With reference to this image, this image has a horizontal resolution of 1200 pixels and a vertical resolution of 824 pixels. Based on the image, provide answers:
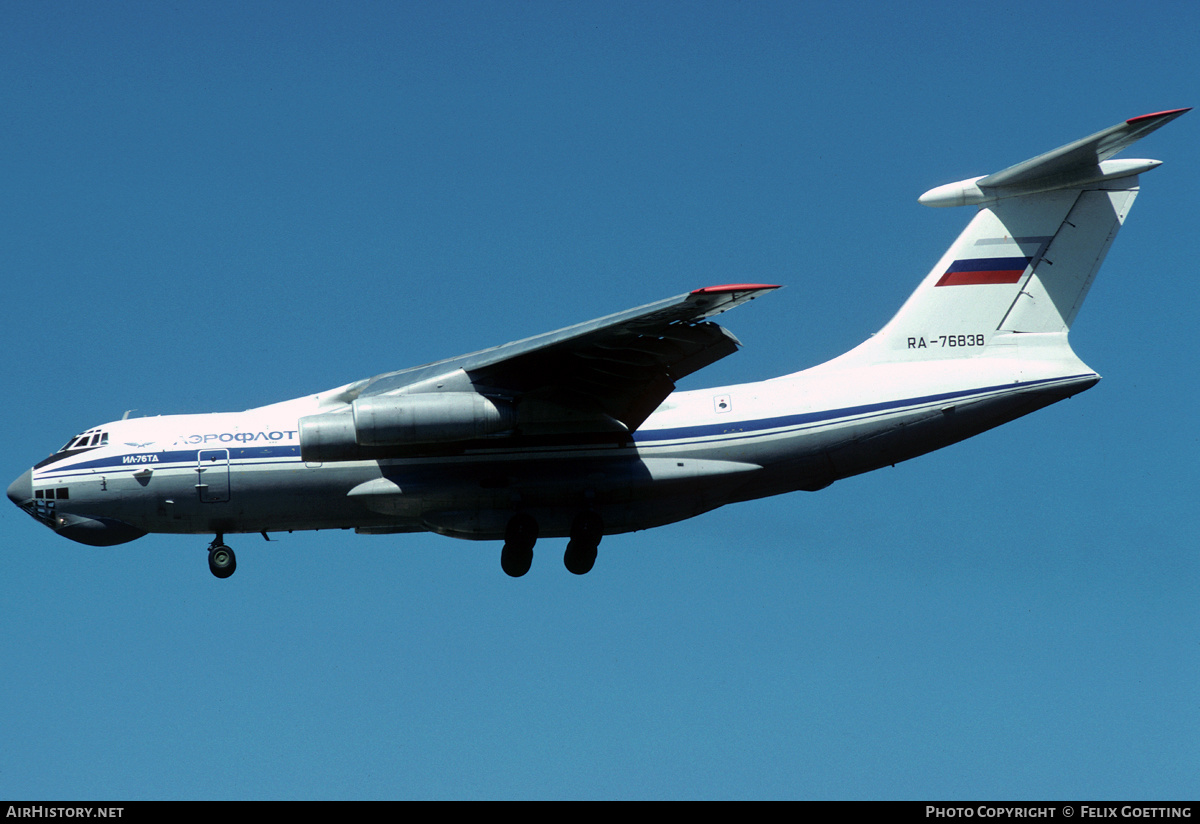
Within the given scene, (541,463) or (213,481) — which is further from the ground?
(213,481)

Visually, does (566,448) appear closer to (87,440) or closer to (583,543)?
(583,543)

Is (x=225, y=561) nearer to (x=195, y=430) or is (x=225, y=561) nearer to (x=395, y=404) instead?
(x=195, y=430)

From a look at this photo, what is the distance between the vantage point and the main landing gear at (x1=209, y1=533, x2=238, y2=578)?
44.3 feet

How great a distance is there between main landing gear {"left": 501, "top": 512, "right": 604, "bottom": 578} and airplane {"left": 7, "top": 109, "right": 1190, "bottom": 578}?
16 millimetres

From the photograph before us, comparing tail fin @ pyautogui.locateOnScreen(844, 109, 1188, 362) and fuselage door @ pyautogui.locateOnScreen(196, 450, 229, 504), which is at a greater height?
tail fin @ pyautogui.locateOnScreen(844, 109, 1188, 362)

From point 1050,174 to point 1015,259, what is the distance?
865mm

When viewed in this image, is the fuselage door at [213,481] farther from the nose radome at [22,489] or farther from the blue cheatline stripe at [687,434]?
the nose radome at [22,489]

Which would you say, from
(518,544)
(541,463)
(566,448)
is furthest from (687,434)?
(518,544)

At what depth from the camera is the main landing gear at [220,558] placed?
13.5 meters

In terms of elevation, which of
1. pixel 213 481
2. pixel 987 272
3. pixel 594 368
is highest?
pixel 987 272

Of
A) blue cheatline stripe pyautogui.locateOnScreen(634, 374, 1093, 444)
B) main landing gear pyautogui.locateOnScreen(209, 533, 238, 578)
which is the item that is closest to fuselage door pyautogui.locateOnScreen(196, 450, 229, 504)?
main landing gear pyautogui.locateOnScreen(209, 533, 238, 578)

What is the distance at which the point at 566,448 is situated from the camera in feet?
43.3

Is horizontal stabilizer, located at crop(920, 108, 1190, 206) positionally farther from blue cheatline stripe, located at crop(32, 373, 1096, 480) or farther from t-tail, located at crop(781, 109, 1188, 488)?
blue cheatline stripe, located at crop(32, 373, 1096, 480)
